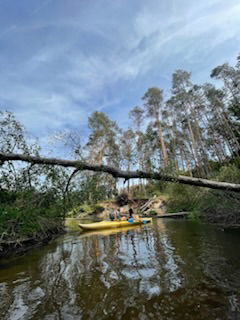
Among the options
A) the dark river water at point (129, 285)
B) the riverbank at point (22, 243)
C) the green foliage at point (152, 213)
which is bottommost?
the dark river water at point (129, 285)

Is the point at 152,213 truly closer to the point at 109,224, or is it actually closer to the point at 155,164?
the point at 109,224

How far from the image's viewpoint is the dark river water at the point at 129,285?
3.62 m

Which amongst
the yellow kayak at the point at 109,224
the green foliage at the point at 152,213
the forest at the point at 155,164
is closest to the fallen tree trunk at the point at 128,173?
the forest at the point at 155,164

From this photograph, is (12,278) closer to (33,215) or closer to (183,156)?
(33,215)

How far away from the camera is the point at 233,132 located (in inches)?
939

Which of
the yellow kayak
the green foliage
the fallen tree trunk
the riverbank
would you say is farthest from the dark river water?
the green foliage

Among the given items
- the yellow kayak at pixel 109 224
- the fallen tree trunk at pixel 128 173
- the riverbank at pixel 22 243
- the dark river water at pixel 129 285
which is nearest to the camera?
the dark river water at pixel 129 285

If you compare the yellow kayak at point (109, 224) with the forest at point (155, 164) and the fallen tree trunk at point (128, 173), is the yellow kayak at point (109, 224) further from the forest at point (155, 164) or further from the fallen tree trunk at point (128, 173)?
the fallen tree trunk at point (128, 173)

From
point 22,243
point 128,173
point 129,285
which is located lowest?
point 129,285

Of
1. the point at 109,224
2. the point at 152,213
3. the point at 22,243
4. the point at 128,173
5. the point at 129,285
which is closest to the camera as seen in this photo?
the point at 129,285

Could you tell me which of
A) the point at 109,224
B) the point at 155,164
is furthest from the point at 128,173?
the point at 109,224

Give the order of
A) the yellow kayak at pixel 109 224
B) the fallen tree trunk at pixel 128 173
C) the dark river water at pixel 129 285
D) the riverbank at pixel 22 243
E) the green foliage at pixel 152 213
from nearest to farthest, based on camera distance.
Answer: the dark river water at pixel 129 285
the fallen tree trunk at pixel 128 173
the riverbank at pixel 22 243
the yellow kayak at pixel 109 224
the green foliage at pixel 152 213

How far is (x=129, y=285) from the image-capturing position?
15.4ft

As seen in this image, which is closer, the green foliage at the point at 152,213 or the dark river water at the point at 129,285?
the dark river water at the point at 129,285
